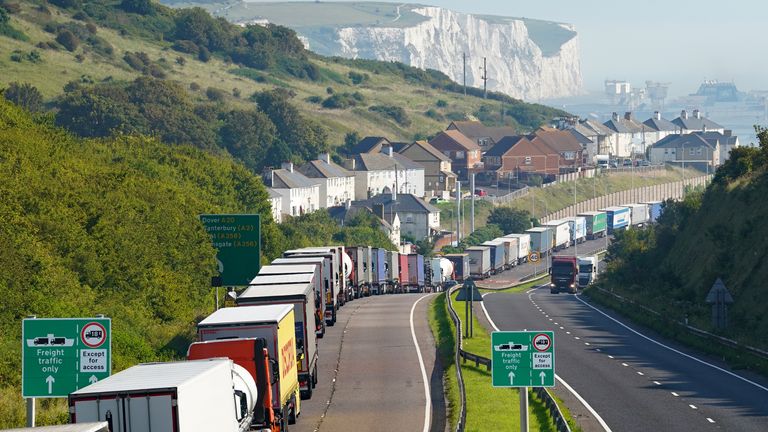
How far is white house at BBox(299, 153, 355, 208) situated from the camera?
6430 inches

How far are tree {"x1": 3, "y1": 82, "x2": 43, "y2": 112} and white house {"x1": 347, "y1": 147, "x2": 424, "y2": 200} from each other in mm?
41888

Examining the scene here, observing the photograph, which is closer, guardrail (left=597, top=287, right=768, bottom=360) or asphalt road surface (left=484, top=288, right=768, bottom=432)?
asphalt road surface (left=484, top=288, right=768, bottom=432)

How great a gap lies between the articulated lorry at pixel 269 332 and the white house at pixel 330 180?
12924 centimetres

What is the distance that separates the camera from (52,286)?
148ft

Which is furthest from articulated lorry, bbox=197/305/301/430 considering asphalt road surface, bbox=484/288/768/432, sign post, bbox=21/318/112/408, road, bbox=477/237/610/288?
road, bbox=477/237/610/288

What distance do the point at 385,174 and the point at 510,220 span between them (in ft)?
62.2

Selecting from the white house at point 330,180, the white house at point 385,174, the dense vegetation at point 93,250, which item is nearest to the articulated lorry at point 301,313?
the dense vegetation at point 93,250

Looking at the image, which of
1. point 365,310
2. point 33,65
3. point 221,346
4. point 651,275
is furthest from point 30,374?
point 33,65

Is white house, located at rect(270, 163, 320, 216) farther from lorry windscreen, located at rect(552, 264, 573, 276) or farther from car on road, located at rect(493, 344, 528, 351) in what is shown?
car on road, located at rect(493, 344, 528, 351)

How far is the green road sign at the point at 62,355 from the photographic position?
2380cm

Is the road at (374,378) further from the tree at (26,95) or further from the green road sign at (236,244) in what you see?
the tree at (26,95)

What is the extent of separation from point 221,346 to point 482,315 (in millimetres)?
43357

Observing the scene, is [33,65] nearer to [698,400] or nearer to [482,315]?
[482,315]

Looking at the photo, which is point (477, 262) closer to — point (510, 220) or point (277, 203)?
point (277, 203)
